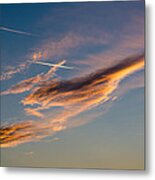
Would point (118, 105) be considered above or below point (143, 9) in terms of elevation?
below

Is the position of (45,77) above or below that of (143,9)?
below

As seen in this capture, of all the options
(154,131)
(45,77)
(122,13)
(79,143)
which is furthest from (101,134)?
(122,13)

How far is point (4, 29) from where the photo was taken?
189 centimetres

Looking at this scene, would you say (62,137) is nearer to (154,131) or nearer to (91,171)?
(91,171)

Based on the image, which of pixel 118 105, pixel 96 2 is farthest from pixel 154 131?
pixel 96 2

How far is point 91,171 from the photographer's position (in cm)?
187

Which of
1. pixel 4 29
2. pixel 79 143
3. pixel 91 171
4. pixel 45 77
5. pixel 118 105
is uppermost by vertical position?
pixel 4 29

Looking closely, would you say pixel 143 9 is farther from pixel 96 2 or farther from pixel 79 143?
pixel 79 143

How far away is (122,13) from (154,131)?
495 mm

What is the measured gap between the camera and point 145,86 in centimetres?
183

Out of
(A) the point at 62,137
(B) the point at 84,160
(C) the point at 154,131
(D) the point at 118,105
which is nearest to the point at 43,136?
(A) the point at 62,137

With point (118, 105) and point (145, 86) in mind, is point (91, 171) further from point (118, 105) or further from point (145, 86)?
point (145, 86)

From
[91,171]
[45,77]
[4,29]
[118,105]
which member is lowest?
[91,171]

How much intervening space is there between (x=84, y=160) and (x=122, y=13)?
619 millimetres
